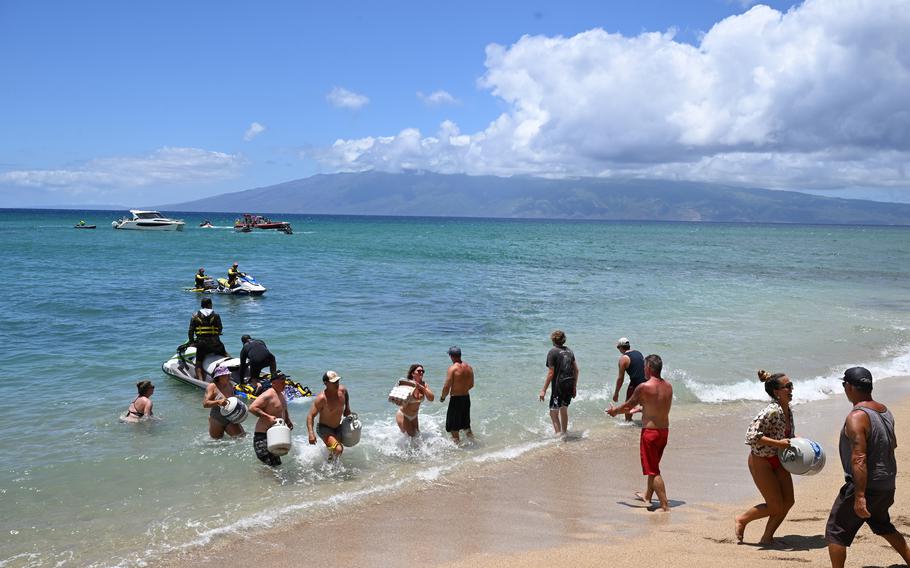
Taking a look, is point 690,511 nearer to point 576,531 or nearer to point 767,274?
point 576,531

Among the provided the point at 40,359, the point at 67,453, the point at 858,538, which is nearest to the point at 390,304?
the point at 40,359

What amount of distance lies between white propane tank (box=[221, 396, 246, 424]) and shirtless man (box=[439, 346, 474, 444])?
9.24 feet

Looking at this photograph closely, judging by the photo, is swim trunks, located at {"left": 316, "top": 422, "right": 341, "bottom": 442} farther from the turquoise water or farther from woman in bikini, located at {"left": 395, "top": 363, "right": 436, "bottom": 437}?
woman in bikini, located at {"left": 395, "top": 363, "right": 436, "bottom": 437}

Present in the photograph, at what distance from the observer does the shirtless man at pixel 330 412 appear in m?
8.73

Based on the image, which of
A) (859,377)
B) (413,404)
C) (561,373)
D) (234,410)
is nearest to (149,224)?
(234,410)

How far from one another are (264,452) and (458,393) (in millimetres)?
2816

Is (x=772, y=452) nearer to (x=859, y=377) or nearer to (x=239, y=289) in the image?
(x=859, y=377)

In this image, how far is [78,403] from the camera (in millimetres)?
11852

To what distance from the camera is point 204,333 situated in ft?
43.3

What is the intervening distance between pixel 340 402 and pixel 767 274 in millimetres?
38135

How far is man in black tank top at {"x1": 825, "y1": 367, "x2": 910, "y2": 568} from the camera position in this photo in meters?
4.85

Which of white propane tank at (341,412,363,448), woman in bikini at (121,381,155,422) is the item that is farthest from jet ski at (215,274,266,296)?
white propane tank at (341,412,363,448)

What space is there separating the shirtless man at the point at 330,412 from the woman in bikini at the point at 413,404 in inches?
41.1

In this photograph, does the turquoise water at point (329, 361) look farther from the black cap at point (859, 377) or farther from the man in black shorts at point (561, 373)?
the black cap at point (859, 377)
